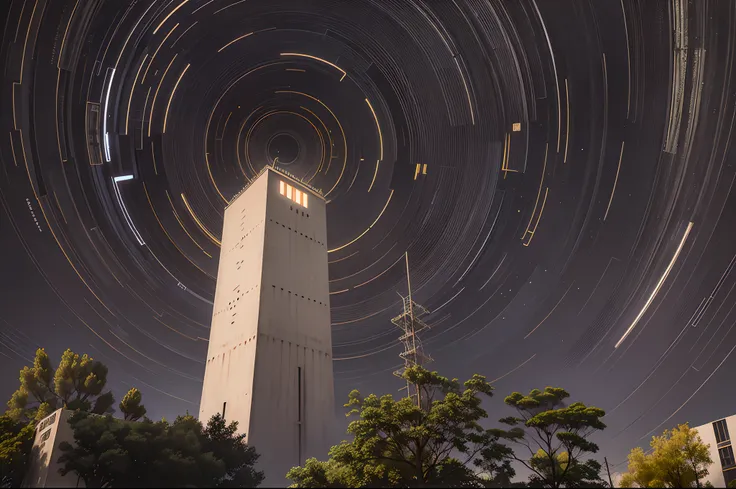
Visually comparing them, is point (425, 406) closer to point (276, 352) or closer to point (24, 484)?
point (276, 352)

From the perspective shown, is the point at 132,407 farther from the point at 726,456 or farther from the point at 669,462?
the point at 726,456

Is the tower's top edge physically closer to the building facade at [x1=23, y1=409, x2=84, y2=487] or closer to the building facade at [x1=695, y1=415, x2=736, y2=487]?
the building facade at [x1=23, y1=409, x2=84, y2=487]

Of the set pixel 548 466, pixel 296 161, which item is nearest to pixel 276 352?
pixel 548 466

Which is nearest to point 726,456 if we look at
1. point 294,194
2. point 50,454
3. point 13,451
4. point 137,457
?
point 294,194

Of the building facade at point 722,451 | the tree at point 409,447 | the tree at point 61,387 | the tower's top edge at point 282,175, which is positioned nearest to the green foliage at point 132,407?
the tree at point 61,387

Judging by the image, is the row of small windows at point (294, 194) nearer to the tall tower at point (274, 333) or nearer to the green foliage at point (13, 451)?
the tall tower at point (274, 333)
